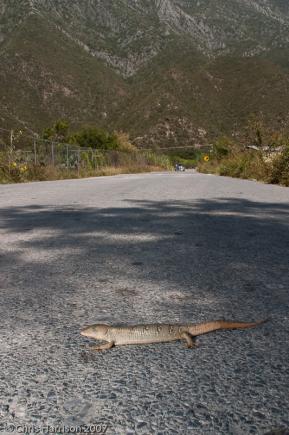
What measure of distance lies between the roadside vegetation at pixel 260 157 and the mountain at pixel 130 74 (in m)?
40.3

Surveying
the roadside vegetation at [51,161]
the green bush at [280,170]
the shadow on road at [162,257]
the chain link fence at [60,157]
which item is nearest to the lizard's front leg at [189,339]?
the shadow on road at [162,257]

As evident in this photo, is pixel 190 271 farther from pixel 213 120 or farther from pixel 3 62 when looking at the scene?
pixel 3 62

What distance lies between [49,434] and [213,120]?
70102mm

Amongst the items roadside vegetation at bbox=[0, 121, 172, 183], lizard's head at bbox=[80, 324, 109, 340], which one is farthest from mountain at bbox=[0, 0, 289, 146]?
lizard's head at bbox=[80, 324, 109, 340]

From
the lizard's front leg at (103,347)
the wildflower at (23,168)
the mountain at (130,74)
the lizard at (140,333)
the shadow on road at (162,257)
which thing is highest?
the mountain at (130,74)

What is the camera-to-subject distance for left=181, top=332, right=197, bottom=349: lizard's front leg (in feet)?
5.06

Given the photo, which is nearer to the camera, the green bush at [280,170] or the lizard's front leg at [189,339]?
the lizard's front leg at [189,339]

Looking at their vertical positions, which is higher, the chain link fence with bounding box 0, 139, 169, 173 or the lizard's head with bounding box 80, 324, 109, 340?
the chain link fence with bounding box 0, 139, 169, 173

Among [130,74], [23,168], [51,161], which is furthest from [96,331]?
[130,74]

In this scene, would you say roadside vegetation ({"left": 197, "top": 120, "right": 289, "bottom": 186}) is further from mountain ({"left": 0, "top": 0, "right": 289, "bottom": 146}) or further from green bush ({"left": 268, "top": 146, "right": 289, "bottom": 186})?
mountain ({"left": 0, "top": 0, "right": 289, "bottom": 146})

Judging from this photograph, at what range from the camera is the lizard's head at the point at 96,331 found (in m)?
1.57

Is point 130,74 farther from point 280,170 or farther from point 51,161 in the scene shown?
point 280,170

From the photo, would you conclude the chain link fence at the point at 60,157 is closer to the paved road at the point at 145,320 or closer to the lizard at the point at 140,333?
the paved road at the point at 145,320

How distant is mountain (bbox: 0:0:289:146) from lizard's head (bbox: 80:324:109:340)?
5825 cm
